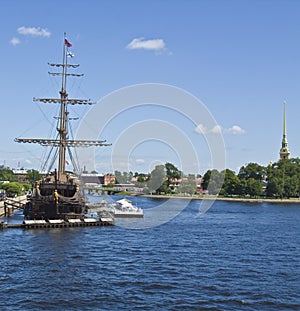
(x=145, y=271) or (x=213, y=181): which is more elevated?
(x=213, y=181)

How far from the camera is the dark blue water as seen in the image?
27.2 metres

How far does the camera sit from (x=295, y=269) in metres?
36.1

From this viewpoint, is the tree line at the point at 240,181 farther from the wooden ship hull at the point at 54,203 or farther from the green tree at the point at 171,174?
the wooden ship hull at the point at 54,203

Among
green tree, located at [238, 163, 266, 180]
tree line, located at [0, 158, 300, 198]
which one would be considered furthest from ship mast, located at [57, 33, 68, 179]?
green tree, located at [238, 163, 266, 180]

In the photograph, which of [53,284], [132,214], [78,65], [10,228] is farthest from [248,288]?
[78,65]

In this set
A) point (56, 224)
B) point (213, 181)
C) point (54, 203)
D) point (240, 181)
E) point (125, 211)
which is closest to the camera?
point (56, 224)

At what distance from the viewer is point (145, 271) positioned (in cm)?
3462

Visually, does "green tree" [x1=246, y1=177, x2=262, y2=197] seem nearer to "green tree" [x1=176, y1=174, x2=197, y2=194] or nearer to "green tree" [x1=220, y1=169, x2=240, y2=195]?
Result: "green tree" [x1=220, y1=169, x2=240, y2=195]

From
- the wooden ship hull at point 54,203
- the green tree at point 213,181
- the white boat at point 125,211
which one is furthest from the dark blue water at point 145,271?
the green tree at point 213,181

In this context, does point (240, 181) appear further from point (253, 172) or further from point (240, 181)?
point (253, 172)

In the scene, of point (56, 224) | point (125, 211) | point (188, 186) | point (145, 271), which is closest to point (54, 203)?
point (56, 224)

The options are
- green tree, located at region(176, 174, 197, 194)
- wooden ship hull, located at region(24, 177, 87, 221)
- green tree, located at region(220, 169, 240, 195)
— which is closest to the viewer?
wooden ship hull, located at region(24, 177, 87, 221)

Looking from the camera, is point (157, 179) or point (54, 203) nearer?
point (54, 203)

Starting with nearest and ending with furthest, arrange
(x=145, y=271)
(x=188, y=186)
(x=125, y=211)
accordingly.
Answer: (x=145, y=271), (x=125, y=211), (x=188, y=186)
